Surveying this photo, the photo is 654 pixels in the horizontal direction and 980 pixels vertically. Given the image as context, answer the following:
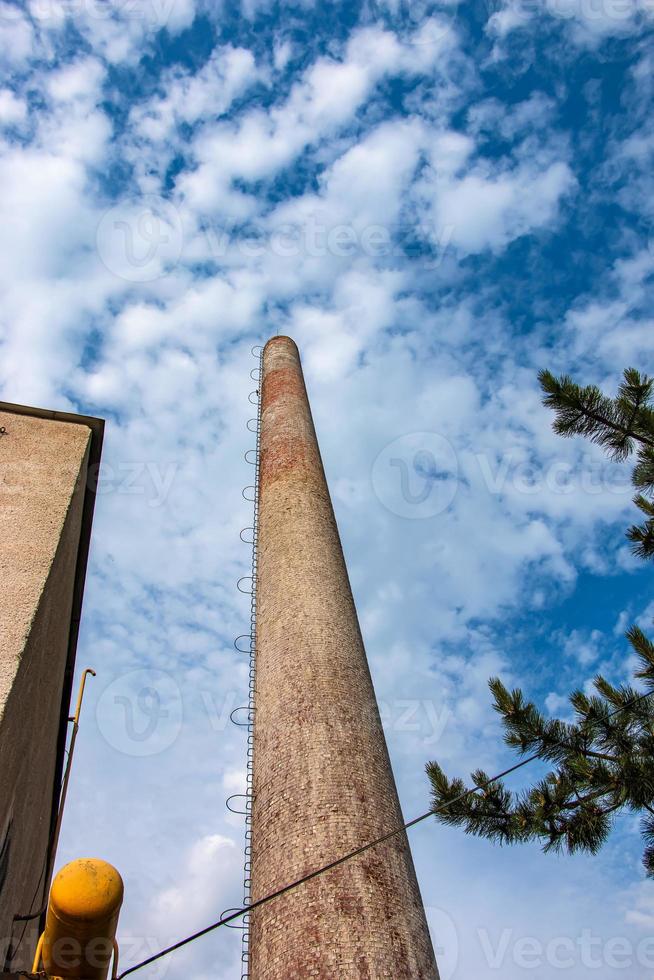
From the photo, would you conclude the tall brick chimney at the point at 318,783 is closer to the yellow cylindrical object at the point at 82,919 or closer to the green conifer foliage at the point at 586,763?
the green conifer foliage at the point at 586,763

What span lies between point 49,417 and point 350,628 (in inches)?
248

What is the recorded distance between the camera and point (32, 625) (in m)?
3.22

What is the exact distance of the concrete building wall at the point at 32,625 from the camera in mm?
3143

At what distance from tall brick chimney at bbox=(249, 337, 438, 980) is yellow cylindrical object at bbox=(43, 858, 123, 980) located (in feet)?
16.7

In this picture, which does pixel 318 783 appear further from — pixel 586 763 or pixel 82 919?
pixel 82 919

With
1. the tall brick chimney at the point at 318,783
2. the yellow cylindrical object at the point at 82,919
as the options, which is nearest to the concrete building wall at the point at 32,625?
the yellow cylindrical object at the point at 82,919

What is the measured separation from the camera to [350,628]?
9961 millimetres

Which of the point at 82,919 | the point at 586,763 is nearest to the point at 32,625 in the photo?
the point at 82,919

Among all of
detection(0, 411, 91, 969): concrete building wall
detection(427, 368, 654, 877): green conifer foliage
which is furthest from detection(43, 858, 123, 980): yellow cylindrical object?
detection(427, 368, 654, 877): green conifer foliage

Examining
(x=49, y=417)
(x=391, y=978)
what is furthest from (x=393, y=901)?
(x=49, y=417)

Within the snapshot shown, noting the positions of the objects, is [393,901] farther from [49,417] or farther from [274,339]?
[274,339]

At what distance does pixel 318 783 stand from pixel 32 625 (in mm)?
5486

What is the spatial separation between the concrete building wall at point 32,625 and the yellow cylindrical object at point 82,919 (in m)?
0.88

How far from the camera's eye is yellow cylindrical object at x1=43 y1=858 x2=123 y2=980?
2.12 m
